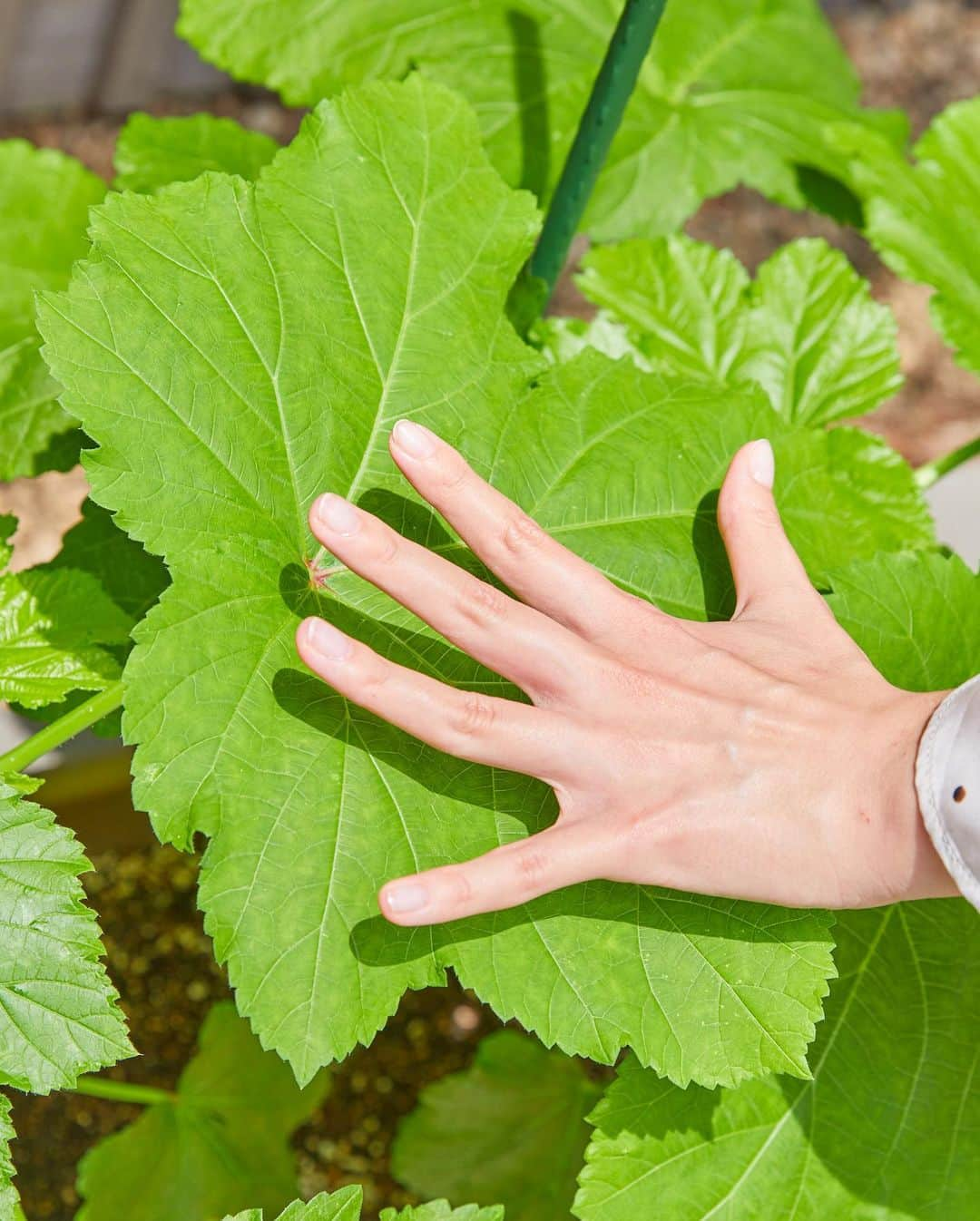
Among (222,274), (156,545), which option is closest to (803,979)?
(156,545)

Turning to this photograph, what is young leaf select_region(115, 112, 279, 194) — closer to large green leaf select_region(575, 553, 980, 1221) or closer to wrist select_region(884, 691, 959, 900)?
large green leaf select_region(575, 553, 980, 1221)

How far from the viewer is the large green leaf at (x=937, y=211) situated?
1.49 metres

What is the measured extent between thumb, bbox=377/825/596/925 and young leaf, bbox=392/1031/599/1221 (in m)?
1.00

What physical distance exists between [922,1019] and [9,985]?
0.83 m

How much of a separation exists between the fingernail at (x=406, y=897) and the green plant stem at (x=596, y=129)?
2.41ft

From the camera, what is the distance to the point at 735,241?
295 centimetres

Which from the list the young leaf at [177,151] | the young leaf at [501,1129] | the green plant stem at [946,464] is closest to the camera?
Answer: the young leaf at [177,151]

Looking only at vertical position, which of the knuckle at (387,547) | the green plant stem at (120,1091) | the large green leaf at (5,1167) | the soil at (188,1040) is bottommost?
the soil at (188,1040)

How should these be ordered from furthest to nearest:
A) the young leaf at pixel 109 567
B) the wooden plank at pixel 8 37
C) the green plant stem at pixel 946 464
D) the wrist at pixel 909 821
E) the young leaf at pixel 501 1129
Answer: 1. the wooden plank at pixel 8 37
2. the young leaf at pixel 501 1129
3. the green plant stem at pixel 946 464
4. the young leaf at pixel 109 567
5. the wrist at pixel 909 821

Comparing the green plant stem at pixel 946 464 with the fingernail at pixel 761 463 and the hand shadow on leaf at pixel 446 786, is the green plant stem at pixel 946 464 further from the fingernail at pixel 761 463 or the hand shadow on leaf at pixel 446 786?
the hand shadow on leaf at pixel 446 786

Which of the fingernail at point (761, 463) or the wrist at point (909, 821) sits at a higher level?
the fingernail at point (761, 463)

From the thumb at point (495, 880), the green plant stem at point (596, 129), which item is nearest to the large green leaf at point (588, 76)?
the green plant stem at point (596, 129)

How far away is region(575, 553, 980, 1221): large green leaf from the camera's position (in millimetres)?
1144

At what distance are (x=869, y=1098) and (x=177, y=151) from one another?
1288 mm
